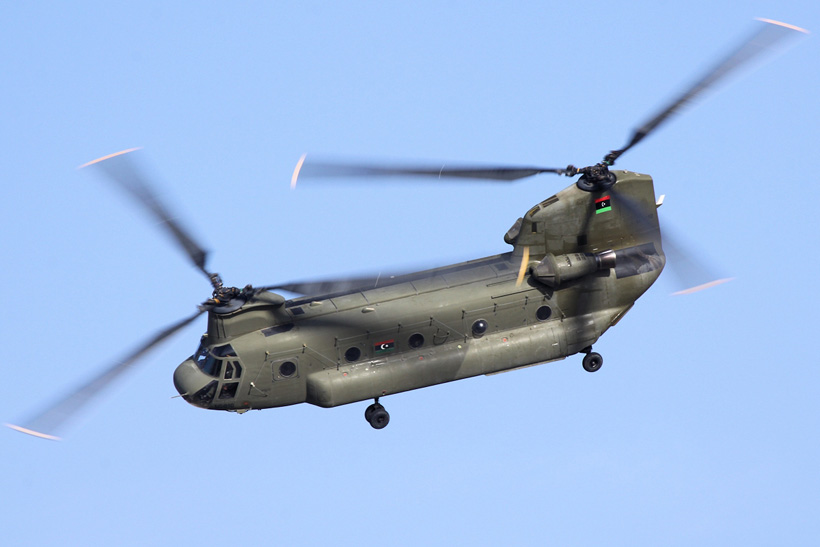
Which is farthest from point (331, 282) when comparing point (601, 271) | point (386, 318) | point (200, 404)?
point (601, 271)

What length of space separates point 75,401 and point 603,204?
782 inches

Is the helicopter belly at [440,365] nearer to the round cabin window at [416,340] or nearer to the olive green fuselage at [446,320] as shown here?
the olive green fuselage at [446,320]

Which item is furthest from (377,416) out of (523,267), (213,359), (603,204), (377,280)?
(603,204)

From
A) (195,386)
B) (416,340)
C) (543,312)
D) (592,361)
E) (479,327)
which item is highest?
(543,312)

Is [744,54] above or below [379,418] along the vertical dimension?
above

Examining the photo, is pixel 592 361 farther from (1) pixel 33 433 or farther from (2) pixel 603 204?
(1) pixel 33 433

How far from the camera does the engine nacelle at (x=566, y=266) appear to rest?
51.3 metres

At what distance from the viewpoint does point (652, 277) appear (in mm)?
53000

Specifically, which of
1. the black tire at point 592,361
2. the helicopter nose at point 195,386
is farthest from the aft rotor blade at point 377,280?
the black tire at point 592,361

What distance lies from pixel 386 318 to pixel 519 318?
496cm

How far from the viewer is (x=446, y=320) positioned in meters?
50.7

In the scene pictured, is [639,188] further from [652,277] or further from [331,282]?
[331,282]

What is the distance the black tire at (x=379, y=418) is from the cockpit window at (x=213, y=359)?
507cm

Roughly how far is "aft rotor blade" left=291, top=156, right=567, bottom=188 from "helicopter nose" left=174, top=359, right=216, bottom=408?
867cm
